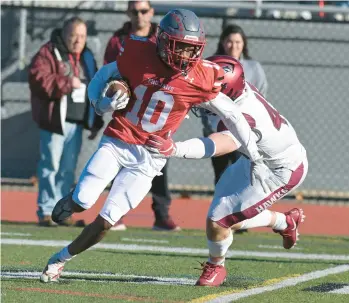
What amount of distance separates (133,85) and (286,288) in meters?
1.54

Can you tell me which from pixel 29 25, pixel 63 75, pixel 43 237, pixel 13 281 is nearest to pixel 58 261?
pixel 13 281

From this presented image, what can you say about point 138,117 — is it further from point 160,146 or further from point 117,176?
point 117,176

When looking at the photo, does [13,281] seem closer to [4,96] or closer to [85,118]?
[85,118]

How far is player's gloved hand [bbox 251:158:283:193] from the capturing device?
22.9 ft

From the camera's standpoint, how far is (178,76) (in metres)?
6.53

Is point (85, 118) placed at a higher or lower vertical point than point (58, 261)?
lower

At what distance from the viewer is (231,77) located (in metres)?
6.74

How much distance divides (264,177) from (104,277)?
1.22 metres

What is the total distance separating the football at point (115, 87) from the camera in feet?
21.0

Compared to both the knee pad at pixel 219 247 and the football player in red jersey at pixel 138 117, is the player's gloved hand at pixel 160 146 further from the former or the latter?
the knee pad at pixel 219 247

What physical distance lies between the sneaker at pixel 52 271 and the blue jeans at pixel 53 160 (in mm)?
3808

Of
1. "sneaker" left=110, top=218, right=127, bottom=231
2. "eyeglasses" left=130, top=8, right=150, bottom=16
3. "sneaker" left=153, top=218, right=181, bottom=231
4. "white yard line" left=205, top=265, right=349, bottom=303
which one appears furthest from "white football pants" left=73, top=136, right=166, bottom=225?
"sneaker" left=153, top=218, right=181, bottom=231

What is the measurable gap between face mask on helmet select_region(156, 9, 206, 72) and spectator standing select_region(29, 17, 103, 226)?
3857 mm

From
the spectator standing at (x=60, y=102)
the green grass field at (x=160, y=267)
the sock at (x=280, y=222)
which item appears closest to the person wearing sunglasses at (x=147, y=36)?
the green grass field at (x=160, y=267)
